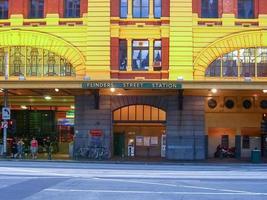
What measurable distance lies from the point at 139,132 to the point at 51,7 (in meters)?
10.4

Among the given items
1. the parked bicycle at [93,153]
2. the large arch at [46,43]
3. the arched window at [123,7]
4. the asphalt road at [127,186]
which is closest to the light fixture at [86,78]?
the large arch at [46,43]

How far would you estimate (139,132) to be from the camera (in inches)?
1642

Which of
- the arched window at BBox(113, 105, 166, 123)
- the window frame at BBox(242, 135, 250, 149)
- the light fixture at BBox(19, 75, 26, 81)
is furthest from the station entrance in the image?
the light fixture at BBox(19, 75, 26, 81)

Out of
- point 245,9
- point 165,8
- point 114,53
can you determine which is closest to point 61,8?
point 114,53

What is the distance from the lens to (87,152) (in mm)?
39375

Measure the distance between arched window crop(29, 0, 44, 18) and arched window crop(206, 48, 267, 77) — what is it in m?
12.4

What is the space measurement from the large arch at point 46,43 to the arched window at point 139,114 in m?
3.88

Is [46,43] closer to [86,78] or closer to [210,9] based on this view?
[86,78]

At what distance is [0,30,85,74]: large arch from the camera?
40250mm

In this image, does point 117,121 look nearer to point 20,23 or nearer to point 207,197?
point 20,23

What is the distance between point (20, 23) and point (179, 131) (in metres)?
13.1

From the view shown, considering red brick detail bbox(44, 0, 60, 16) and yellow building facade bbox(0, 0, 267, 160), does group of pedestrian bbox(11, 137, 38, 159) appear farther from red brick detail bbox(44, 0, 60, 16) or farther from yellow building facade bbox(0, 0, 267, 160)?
red brick detail bbox(44, 0, 60, 16)

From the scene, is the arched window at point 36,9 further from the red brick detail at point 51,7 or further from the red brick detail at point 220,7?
the red brick detail at point 220,7

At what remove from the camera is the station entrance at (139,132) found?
40.8 meters
